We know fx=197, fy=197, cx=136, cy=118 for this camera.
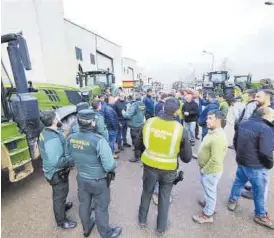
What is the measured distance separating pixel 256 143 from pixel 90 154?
212 centimetres

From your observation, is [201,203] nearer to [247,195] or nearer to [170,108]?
[247,195]

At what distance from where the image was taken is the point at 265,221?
273 centimetres

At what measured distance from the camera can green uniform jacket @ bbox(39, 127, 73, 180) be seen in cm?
236

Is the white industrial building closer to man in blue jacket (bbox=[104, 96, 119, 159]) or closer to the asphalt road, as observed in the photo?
man in blue jacket (bbox=[104, 96, 119, 159])

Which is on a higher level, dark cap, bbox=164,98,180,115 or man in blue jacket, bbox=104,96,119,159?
dark cap, bbox=164,98,180,115

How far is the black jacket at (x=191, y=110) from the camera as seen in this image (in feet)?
19.2

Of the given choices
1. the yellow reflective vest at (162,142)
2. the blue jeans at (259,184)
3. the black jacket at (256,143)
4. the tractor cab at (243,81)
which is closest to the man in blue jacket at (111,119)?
the yellow reflective vest at (162,142)

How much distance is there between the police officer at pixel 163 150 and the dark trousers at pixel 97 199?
54 cm

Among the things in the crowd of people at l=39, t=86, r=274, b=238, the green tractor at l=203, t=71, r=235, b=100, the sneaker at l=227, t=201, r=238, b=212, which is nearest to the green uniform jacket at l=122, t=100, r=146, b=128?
the crowd of people at l=39, t=86, r=274, b=238

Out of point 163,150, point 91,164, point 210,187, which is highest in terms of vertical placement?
point 163,150

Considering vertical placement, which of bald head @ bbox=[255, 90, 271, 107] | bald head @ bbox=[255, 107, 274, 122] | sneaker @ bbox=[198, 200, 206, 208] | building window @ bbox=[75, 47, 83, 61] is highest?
building window @ bbox=[75, 47, 83, 61]

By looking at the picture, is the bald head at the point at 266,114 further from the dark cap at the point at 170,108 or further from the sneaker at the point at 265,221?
the sneaker at the point at 265,221

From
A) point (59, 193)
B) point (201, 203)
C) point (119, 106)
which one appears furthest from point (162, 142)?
point (119, 106)

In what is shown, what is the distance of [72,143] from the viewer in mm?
2199
